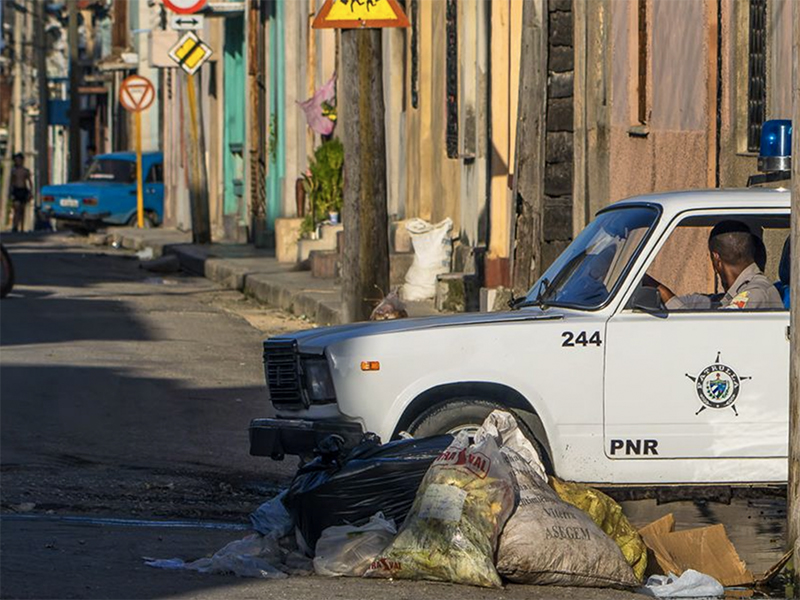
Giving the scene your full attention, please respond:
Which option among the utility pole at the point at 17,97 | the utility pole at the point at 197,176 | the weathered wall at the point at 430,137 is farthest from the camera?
the utility pole at the point at 17,97

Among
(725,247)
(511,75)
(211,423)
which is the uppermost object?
(511,75)

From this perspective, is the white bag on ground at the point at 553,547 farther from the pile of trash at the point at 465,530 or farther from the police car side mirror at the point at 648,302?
the police car side mirror at the point at 648,302

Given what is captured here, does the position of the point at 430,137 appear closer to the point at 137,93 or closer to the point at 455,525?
the point at 455,525

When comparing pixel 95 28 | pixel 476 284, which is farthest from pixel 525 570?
pixel 95 28

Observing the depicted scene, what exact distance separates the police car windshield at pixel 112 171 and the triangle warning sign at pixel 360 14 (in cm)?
2913

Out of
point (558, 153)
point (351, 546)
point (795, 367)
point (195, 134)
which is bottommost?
point (351, 546)

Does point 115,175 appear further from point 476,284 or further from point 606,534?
point 606,534

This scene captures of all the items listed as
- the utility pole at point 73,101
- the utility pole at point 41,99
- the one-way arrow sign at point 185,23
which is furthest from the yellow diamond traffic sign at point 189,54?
the utility pole at point 41,99

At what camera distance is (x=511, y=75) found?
17.5 m

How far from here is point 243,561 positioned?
6926 mm

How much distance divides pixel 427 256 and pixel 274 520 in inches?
427

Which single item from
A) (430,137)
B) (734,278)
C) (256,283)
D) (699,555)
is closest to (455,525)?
(699,555)

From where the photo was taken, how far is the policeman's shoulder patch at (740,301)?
26.4 ft

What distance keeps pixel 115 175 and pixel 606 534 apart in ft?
117
